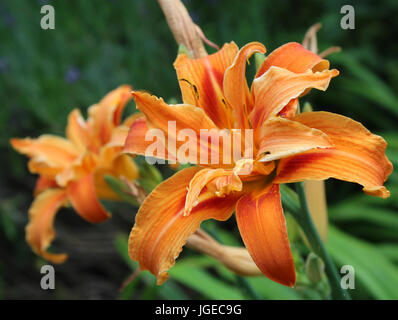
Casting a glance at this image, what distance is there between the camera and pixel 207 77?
25.6 inches

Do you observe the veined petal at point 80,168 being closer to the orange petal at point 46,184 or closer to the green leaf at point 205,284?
the orange petal at point 46,184

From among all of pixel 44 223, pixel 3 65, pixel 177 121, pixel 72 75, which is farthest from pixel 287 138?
pixel 3 65

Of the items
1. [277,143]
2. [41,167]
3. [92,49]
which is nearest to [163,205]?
[277,143]

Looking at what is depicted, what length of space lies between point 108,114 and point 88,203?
0.20 meters

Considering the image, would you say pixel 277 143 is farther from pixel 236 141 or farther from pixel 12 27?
pixel 12 27

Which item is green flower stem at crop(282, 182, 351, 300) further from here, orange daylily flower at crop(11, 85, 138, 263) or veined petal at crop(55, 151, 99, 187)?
veined petal at crop(55, 151, 99, 187)

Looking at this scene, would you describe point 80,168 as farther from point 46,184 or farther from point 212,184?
point 212,184

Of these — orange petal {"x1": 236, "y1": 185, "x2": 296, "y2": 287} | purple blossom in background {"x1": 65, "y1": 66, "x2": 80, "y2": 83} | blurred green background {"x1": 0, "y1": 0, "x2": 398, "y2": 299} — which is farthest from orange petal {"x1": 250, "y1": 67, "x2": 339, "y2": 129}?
purple blossom in background {"x1": 65, "y1": 66, "x2": 80, "y2": 83}

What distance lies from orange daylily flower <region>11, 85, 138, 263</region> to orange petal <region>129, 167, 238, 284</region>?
249mm

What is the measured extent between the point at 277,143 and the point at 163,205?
0.17m

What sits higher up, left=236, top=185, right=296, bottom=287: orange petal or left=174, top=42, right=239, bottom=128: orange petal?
left=174, top=42, right=239, bottom=128: orange petal

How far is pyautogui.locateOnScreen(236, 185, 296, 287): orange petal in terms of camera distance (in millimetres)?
497

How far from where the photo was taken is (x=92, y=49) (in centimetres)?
217

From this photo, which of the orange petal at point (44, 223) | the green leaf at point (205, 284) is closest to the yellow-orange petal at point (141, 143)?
the orange petal at point (44, 223)
